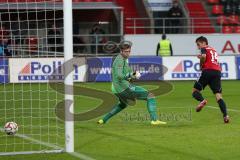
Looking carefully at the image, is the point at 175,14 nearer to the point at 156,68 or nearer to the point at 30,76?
the point at 156,68

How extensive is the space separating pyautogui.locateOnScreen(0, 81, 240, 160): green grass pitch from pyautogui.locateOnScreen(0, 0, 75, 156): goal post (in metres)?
0.16

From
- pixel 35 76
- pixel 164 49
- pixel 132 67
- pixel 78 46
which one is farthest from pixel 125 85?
pixel 78 46

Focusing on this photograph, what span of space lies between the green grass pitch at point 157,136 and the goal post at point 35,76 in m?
0.16

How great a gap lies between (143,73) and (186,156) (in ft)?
60.5

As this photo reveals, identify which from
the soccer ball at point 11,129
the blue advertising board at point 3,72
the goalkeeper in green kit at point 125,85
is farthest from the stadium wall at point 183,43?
the soccer ball at point 11,129

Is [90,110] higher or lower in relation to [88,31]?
lower

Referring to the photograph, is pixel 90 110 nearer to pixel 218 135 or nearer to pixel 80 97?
pixel 80 97

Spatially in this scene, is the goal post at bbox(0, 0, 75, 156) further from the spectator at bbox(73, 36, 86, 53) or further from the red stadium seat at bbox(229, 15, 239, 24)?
the red stadium seat at bbox(229, 15, 239, 24)

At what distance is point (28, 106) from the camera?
20266mm

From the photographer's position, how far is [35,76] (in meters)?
28.3

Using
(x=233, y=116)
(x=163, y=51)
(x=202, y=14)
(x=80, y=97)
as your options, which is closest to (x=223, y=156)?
(x=233, y=116)

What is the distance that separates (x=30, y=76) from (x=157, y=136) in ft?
48.9

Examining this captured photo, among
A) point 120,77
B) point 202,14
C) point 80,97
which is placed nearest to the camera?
point 120,77

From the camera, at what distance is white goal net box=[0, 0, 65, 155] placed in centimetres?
1356
